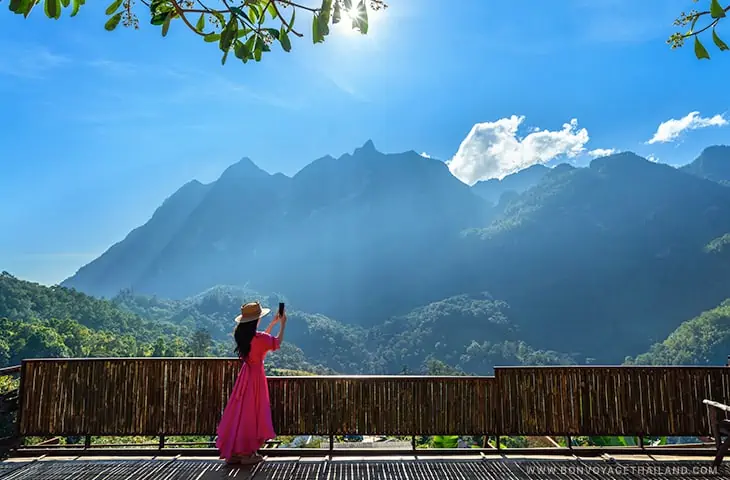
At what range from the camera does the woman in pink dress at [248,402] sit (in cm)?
410

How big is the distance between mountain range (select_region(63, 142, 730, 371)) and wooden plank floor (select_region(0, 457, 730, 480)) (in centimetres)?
7266

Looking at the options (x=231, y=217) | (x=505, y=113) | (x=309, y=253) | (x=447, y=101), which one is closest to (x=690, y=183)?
(x=505, y=113)

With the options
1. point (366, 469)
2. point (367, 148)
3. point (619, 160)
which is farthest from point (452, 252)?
point (366, 469)

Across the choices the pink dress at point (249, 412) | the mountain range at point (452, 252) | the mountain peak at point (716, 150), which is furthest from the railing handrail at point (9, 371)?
the mountain peak at point (716, 150)

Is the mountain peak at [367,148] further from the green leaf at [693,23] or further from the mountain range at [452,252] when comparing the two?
the green leaf at [693,23]

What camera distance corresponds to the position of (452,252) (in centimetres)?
11094

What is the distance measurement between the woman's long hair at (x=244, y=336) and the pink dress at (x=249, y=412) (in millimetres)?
52

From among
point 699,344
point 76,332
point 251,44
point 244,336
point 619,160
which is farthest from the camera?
point 619,160

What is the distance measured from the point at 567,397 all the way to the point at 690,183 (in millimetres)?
121986

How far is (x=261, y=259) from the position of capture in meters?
127

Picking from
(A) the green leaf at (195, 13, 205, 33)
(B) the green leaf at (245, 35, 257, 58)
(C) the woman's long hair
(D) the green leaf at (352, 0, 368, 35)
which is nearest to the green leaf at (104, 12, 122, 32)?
(A) the green leaf at (195, 13, 205, 33)

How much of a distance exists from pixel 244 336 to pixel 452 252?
109 m

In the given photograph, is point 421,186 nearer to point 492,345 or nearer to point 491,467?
point 492,345

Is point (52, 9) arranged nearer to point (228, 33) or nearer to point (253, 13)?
point (228, 33)
